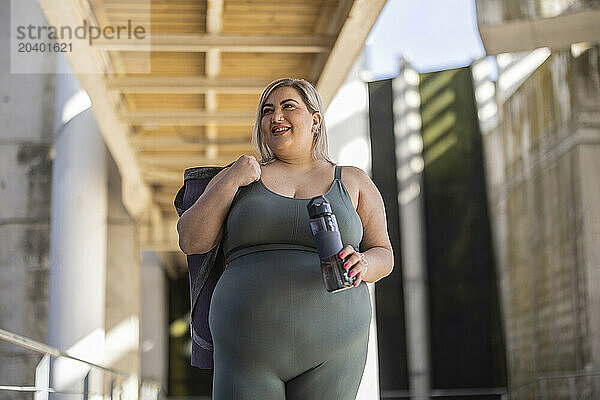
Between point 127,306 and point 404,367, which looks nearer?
point 127,306

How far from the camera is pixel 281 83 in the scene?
1.62 metres

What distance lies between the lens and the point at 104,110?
22.1 feet

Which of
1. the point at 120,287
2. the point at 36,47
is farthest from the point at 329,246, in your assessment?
the point at 120,287

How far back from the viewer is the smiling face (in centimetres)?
158

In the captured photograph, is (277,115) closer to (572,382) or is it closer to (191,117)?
(191,117)

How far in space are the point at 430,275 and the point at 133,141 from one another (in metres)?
9.83

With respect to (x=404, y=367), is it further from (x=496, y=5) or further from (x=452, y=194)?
(x=496, y=5)

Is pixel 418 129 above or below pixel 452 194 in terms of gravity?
above

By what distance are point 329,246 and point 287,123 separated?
330 mm

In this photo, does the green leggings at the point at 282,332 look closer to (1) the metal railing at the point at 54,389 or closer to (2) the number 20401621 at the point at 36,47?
(1) the metal railing at the point at 54,389

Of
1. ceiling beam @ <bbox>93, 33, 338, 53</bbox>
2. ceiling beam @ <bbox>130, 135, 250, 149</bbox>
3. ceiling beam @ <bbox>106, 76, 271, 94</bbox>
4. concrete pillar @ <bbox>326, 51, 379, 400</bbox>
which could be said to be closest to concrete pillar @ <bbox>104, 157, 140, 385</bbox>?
ceiling beam @ <bbox>130, 135, 250, 149</bbox>

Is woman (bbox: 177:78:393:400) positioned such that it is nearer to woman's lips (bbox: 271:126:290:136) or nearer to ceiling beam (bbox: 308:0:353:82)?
woman's lips (bbox: 271:126:290:136)

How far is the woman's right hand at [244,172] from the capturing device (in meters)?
1.48

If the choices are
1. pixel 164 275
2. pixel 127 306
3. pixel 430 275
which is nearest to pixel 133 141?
pixel 127 306
